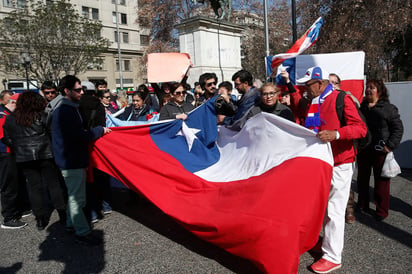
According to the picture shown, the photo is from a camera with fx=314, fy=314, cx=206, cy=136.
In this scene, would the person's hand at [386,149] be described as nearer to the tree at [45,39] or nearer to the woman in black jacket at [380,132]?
the woman in black jacket at [380,132]

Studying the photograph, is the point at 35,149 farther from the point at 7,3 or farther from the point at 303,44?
the point at 7,3

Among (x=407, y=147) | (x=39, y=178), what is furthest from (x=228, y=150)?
(x=407, y=147)

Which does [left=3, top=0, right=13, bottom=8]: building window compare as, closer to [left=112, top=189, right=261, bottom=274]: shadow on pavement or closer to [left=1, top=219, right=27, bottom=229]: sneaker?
[left=112, top=189, right=261, bottom=274]: shadow on pavement

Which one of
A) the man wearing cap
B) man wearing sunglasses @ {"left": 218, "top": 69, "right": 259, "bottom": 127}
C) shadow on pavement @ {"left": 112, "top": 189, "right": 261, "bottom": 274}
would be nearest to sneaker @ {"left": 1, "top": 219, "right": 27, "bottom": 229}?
shadow on pavement @ {"left": 112, "top": 189, "right": 261, "bottom": 274}

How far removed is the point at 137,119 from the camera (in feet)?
18.5

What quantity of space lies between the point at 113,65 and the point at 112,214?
139 ft

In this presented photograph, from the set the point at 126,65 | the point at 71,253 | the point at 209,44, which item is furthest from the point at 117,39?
the point at 71,253

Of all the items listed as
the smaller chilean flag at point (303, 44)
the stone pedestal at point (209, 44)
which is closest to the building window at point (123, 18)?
the stone pedestal at point (209, 44)

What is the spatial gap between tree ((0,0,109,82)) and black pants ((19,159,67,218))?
21.2m

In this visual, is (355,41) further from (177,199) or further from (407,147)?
(177,199)

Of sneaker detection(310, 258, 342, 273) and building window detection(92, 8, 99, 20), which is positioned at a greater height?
building window detection(92, 8, 99, 20)

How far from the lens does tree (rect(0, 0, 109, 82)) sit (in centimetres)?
2334

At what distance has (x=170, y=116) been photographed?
4.96m

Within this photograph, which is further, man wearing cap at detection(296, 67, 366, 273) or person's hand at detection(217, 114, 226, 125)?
person's hand at detection(217, 114, 226, 125)
